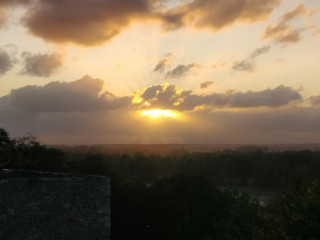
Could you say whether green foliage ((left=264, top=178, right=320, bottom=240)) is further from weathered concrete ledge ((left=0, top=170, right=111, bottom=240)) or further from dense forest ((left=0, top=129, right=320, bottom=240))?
weathered concrete ledge ((left=0, top=170, right=111, bottom=240))

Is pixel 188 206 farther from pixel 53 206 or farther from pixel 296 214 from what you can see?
pixel 53 206

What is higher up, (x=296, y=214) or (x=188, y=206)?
(x=296, y=214)

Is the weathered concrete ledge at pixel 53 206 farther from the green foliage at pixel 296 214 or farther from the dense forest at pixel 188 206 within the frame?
the green foliage at pixel 296 214

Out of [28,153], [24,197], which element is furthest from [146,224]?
[24,197]

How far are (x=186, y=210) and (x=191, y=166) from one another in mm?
57213

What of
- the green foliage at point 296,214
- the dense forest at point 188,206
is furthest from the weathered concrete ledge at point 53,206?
the green foliage at point 296,214

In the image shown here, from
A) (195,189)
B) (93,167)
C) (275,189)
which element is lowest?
(275,189)

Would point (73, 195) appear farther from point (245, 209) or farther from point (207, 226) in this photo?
point (207, 226)

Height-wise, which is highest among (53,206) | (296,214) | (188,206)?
(53,206)

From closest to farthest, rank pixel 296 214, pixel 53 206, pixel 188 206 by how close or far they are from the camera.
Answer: pixel 53 206, pixel 296 214, pixel 188 206

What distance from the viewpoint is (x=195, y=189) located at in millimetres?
35531

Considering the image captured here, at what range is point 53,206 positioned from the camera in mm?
13500

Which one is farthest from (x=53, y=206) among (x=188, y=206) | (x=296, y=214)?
(x=188, y=206)

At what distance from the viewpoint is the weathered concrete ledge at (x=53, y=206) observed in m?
13.1
